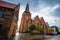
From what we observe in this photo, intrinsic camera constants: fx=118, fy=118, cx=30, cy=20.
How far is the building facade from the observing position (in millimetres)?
5041

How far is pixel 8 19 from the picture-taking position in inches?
205

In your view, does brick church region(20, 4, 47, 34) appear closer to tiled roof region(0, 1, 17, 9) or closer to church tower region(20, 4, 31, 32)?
church tower region(20, 4, 31, 32)

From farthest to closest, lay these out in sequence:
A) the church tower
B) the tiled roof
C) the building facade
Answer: the tiled roof, the building facade, the church tower

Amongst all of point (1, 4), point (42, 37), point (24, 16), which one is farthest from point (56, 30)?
point (1, 4)

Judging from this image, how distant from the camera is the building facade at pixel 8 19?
504 centimetres

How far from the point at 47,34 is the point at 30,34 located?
73 cm

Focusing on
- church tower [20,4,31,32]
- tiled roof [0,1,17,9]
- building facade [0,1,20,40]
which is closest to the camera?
church tower [20,4,31,32]

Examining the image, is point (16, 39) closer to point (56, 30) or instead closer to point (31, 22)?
point (31, 22)

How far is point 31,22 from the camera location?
4.95 metres

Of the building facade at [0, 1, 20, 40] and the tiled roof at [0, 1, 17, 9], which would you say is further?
the tiled roof at [0, 1, 17, 9]

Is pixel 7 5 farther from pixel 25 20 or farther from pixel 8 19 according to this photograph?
pixel 25 20

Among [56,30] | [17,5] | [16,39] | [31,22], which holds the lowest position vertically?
[16,39]

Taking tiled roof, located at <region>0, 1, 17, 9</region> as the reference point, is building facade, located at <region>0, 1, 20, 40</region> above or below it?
below

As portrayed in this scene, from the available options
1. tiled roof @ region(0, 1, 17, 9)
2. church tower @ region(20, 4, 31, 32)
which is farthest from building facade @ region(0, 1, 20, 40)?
church tower @ region(20, 4, 31, 32)
